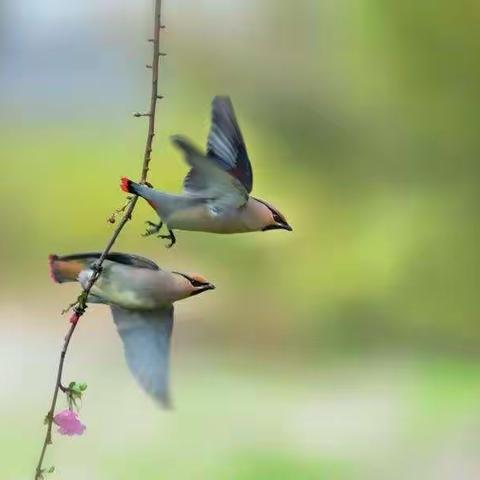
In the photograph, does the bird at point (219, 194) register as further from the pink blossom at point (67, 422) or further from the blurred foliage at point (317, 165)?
the blurred foliage at point (317, 165)

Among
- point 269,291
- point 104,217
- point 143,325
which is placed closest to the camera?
point 143,325

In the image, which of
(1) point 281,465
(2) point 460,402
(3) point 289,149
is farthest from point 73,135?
(2) point 460,402

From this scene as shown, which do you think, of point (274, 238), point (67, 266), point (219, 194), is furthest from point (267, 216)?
point (274, 238)

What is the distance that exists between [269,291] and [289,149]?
18 centimetres

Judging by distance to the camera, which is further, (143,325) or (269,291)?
(269,291)

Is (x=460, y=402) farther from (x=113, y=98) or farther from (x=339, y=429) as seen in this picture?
(x=113, y=98)

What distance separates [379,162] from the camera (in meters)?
1.18

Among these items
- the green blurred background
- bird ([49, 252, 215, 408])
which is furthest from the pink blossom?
the green blurred background

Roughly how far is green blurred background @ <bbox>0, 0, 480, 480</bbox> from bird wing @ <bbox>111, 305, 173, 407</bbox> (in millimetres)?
333

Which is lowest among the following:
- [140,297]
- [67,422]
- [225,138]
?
[67,422]

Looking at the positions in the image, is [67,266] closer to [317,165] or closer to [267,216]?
[267,216]

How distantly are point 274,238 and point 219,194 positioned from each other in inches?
18.5

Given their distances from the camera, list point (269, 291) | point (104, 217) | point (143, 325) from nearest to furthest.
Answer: point (143, 325)
point (104, 217)
point (269, 291)

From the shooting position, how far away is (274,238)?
3.75 feet
